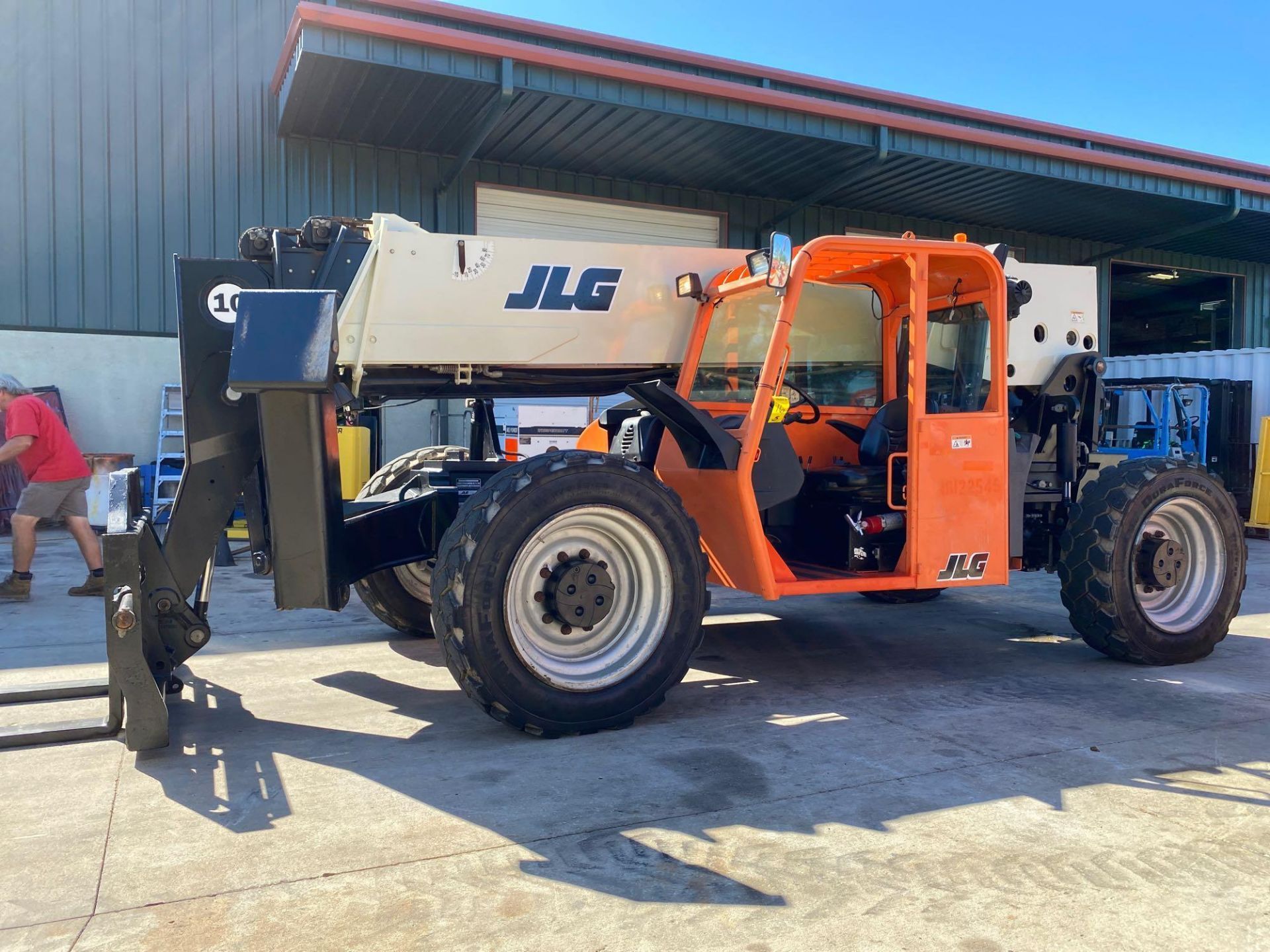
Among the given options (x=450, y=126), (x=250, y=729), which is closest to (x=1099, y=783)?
(x=250, y=729)

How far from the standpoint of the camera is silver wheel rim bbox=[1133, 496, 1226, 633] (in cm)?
583

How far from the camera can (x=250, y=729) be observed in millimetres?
4387

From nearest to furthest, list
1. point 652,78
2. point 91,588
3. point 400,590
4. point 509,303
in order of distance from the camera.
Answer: point 509,303 < point 400,590 < point 91,588 < point 652,78

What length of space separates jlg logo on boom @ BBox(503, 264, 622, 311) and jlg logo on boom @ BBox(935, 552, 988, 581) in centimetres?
224

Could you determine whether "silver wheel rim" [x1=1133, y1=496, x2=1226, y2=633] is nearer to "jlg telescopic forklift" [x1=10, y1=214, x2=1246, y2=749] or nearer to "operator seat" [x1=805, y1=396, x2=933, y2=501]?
"jlg telescopic forklift" [x1=10, y1=214, x2=1246, y2=749]

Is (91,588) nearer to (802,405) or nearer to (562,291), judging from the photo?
(562,291)

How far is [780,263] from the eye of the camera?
4.68 metres

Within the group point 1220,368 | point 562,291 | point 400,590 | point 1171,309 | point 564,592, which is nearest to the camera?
point 564,592

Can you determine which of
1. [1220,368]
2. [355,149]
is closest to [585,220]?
[355,149]

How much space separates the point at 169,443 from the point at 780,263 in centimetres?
1052

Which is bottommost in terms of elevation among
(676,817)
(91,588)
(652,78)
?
(676,817)

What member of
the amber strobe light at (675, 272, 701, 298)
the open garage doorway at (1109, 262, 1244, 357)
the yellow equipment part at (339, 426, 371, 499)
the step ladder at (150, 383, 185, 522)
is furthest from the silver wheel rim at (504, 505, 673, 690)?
the open garage doorway at (1109, 262, 1244, 357)

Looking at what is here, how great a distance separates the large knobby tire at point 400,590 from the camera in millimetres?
6219

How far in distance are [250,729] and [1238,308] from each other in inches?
902
